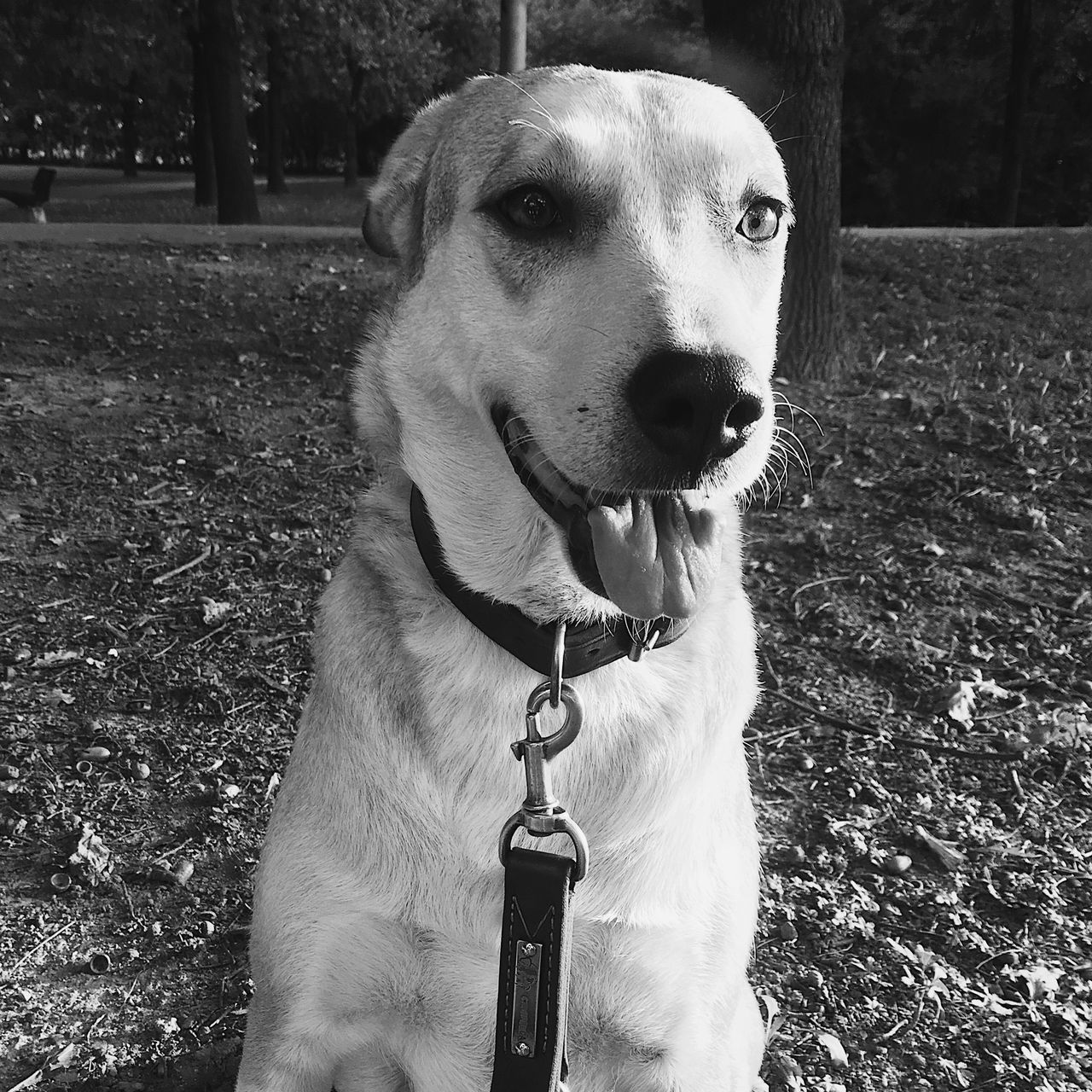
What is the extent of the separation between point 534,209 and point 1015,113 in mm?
22586

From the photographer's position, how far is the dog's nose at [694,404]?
1.92 metres

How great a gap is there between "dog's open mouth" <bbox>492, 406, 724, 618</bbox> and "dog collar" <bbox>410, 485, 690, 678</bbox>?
0.56 ft

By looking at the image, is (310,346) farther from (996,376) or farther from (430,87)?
(430,87)

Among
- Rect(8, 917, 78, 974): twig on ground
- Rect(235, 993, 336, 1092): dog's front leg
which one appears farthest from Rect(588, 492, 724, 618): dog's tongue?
Rect(8, 917, 78, 974): twig on ground

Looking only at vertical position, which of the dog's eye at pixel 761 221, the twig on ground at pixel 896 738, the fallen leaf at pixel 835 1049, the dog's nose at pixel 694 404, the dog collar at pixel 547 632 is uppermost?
the dog's eye at pixel 761 221

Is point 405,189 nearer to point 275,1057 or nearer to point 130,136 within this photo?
point 275,1057

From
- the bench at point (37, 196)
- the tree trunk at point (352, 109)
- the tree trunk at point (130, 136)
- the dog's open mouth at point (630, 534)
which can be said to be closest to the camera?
the dog's open mouth at point (630, 534)

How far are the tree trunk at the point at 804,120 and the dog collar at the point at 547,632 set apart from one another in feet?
17.4

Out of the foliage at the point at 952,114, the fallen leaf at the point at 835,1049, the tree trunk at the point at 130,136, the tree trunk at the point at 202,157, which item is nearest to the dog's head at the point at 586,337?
the fallen leaf at the point at 835,1049

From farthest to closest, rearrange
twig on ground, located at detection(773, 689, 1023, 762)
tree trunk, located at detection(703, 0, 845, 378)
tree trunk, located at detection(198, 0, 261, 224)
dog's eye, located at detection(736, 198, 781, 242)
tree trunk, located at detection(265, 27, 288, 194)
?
tree trunk, located at detection(265, 27, 288, 194) < tree trunk, located at detection(198, 0, 261, 224) < tree trunk, located at detection(703, 0, 845, 378) < twig on ground, located at detection(773, 689, 1023, 762) < dog's eye, located at detection(736, 198, 781, 242)

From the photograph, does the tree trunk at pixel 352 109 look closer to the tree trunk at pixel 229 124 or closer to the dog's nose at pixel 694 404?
the tree trunk at pixel 229 124

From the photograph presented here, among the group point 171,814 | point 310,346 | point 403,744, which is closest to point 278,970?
point 403,744

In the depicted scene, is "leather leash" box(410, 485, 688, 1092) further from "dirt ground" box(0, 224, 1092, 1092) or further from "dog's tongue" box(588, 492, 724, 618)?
"dirt ground" box(0, 224, 1092, 1092)

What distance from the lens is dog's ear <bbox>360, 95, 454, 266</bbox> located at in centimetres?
269
